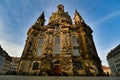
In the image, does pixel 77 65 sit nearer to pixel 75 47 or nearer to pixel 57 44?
pixel 75 47

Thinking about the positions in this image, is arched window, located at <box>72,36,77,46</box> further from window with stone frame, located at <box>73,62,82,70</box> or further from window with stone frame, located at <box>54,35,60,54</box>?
window with stone frame, located at <box>73,62,82,70</box>

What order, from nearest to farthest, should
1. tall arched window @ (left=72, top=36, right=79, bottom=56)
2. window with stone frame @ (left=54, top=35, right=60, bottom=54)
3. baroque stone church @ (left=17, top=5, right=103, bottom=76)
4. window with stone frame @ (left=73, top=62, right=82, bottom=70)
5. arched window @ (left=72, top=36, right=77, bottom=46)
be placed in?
baroque stone church @ (left=17, top=5, right=103, bottom=76), window with stone frame @ (left=73, top=62, right=82, bottom=70), tall arched window @ (left=72, top=36, right=79, bottom=56), window with stone frame @ (left=54, top=35, right=60, bottom=54), arched window @ (left=72, top=36, right=77, bottom=46)

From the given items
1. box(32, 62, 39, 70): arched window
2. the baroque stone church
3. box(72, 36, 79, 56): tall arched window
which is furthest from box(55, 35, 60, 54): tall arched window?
box(32, 62, 39, 70): arched window

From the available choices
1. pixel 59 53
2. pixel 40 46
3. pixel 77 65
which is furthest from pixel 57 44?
pixel 77 65

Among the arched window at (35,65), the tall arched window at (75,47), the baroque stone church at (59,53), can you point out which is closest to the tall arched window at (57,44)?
the baroque stone church at (59,53)

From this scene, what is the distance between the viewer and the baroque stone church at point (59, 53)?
64.2 ft

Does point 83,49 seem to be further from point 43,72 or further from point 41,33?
point 41,33

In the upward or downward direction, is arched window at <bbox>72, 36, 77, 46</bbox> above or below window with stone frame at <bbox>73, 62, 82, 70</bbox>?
above

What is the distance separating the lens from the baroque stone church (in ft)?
64.2

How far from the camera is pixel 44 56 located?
2142cm

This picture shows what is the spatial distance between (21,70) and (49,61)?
6.13m

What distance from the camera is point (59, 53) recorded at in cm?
2266

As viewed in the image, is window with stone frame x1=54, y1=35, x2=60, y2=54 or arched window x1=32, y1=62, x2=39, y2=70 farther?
window with stone frame x1=54, y1=35, x2=60, y2=54

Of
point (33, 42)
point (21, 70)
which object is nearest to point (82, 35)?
point (33, 42)
